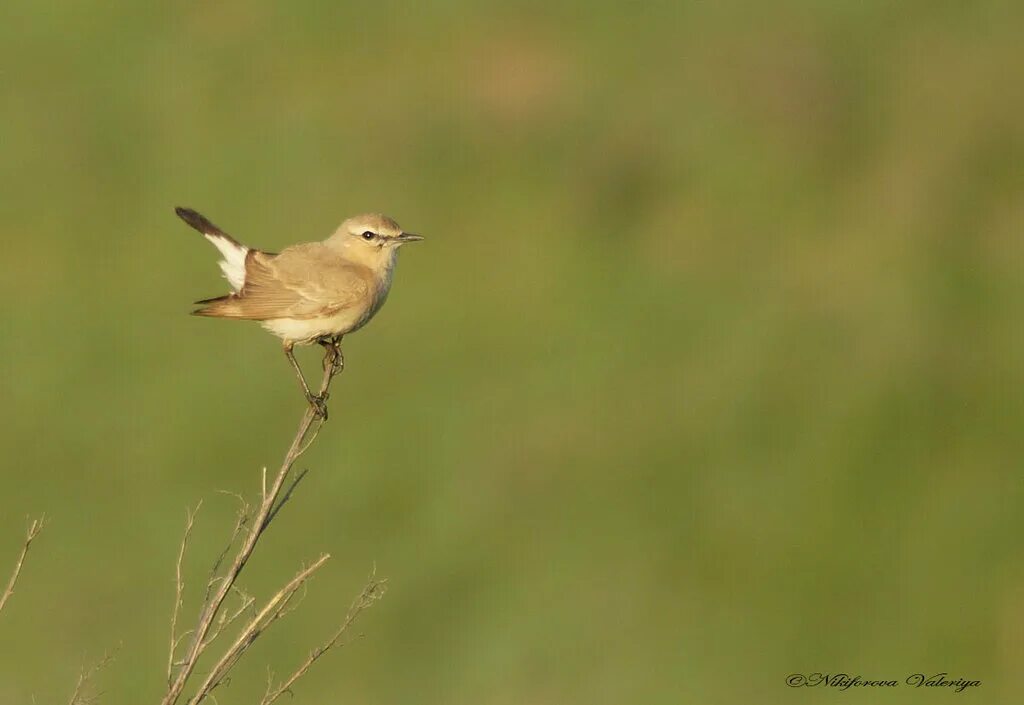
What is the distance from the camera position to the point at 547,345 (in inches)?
747

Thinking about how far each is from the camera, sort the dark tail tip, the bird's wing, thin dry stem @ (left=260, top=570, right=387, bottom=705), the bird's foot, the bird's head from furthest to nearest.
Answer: the dark tail tip → the bird's head → the bird's wing → the bird's foot → thin dry stem @ (left=260, top=570, right=387, bottom=705)

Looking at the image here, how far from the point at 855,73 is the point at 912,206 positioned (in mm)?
2158

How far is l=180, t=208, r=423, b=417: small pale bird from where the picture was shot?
839 cm

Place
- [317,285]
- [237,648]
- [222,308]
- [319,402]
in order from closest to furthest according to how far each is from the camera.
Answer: [237,648], [319,402], [317,285], [222,308]

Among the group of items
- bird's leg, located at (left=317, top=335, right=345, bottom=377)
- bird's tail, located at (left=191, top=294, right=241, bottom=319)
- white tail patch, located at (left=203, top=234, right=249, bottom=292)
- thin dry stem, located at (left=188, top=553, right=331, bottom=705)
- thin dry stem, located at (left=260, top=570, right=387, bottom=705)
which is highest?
white tail patch, located at (left=203, top=234, right=249, bottom=292)

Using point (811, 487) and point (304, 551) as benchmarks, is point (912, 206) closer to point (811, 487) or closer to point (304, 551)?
point (811, 487)

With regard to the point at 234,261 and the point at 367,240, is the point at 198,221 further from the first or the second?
the point at 367,240

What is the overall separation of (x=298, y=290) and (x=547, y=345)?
10.6 metres

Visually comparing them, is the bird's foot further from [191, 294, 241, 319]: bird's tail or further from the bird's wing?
[191, 294, 241, 319]: bird's tail

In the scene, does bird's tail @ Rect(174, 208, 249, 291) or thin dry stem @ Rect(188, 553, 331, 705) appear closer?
thin dry stem @ Rect(188, 553, 331, 705)

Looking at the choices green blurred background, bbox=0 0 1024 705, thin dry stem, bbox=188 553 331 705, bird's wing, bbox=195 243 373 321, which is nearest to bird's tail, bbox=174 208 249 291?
bird's wing, bbox=195 243 373 321

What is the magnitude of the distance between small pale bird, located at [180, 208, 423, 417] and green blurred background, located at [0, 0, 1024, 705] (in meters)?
7.81

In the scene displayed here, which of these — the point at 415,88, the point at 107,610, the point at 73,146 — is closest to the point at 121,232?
the point at 73,146

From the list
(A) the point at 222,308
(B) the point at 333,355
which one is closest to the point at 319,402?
(B) the point at 333,355
